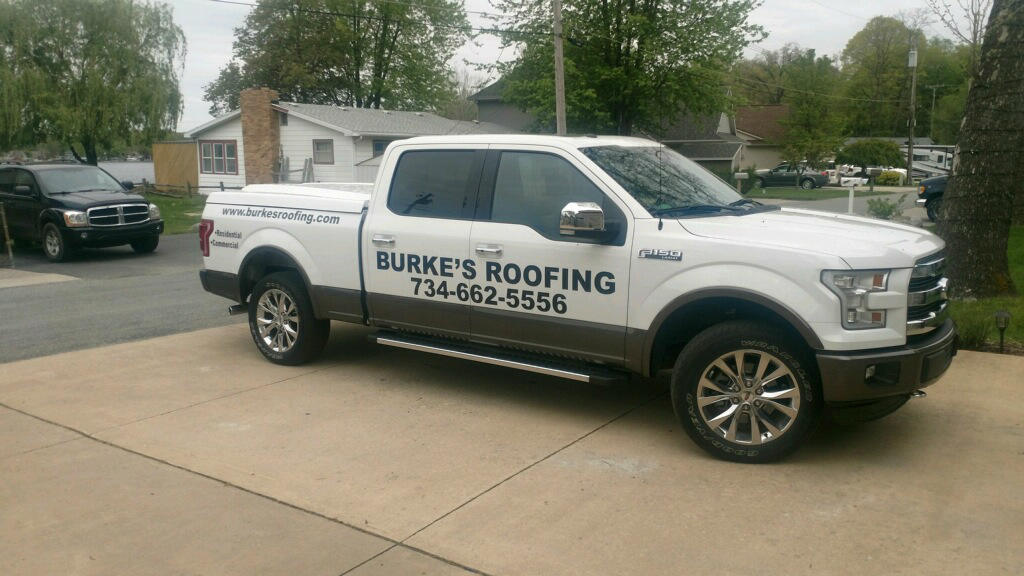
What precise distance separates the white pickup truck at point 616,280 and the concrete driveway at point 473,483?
418 millimetres

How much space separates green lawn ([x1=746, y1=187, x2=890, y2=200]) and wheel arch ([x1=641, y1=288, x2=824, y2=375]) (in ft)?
109

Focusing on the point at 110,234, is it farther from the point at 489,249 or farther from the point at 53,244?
the point at 489,249

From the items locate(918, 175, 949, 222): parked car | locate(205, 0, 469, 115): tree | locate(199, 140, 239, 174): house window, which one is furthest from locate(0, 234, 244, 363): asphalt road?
locate(205, 0, 469, 115): tree

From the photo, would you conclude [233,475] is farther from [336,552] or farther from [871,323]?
[871,323]

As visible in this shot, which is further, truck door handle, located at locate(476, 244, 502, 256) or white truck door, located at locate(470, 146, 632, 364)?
truck door handle, located at locate(476, 244, 502, 256)

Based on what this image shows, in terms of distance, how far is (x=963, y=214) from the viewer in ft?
28.7

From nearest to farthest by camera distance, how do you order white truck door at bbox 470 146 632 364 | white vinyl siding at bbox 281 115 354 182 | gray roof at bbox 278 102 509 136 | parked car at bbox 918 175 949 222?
white truck door at bbox 470 146 632 364 < parked car at bbox 918 175 949 222 < gray roof at bbox 278 102 509 136 < white vinyl siding at bbox 281 115 354 182

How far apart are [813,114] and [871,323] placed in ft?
169

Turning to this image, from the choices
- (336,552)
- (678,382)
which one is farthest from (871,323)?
(336,552)

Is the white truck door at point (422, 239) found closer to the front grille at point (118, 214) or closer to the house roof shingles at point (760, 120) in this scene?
the front grille at point (118, 214)

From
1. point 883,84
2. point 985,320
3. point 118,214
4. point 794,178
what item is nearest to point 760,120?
point 794,178

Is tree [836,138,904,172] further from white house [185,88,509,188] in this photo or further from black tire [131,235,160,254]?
black tire [131,235,160,254]

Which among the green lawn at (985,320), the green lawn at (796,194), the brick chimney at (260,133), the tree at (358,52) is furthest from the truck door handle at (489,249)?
the tree at (358,52)

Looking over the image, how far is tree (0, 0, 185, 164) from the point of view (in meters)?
31.3
